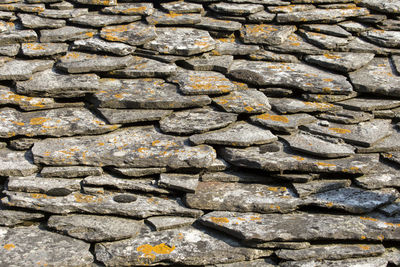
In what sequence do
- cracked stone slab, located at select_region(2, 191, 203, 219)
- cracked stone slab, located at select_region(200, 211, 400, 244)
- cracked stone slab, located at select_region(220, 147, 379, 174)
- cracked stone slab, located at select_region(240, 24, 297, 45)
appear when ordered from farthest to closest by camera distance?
cracked stone slab, located at select_region(240, 24, 297, 45)
cracked stone slab, located at select_region(220, 147, 379, 174)
cracked stone slab, located at select_region(2, 191, 203, 219)
cracked stone slab, located at select_region(200, 211, 400, 244)

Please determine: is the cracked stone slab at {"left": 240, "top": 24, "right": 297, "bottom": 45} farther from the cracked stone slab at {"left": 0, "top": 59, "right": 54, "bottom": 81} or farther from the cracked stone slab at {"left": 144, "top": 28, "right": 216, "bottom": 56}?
the cracked stone slab at {"left": 0, "top": 59, "right": 54, "bottom": 81}

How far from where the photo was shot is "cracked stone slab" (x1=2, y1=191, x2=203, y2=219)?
350cm

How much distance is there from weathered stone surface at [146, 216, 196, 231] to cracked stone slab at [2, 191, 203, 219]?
0.03 meters

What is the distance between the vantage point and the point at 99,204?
3541 mm

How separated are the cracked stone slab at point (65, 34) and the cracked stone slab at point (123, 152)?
3.24 ft

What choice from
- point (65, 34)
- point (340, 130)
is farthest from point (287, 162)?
point (65, 34)

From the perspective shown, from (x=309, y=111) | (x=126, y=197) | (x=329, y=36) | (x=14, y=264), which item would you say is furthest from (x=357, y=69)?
(x=14, y=264)

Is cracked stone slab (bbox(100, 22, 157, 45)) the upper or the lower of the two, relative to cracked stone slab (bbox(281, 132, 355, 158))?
upper

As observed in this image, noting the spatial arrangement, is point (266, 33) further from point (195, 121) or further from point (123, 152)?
point (123, 152)

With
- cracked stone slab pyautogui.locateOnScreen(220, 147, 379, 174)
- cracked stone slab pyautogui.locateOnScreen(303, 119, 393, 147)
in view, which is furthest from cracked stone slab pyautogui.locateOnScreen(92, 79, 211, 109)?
cracked stone slab pyautogui.locateOnScreen(303, 119, 393, 147)

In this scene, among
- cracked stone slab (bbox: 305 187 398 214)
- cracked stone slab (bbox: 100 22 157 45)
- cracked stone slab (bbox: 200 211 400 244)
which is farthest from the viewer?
cracked stone slab (bbox: 100 22 157 45)

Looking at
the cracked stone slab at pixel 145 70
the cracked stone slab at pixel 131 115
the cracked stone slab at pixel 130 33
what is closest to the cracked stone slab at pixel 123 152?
the cracked stone slab at pixel 131 115

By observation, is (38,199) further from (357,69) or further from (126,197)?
(357,69)

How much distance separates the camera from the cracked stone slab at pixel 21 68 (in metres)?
4.10
